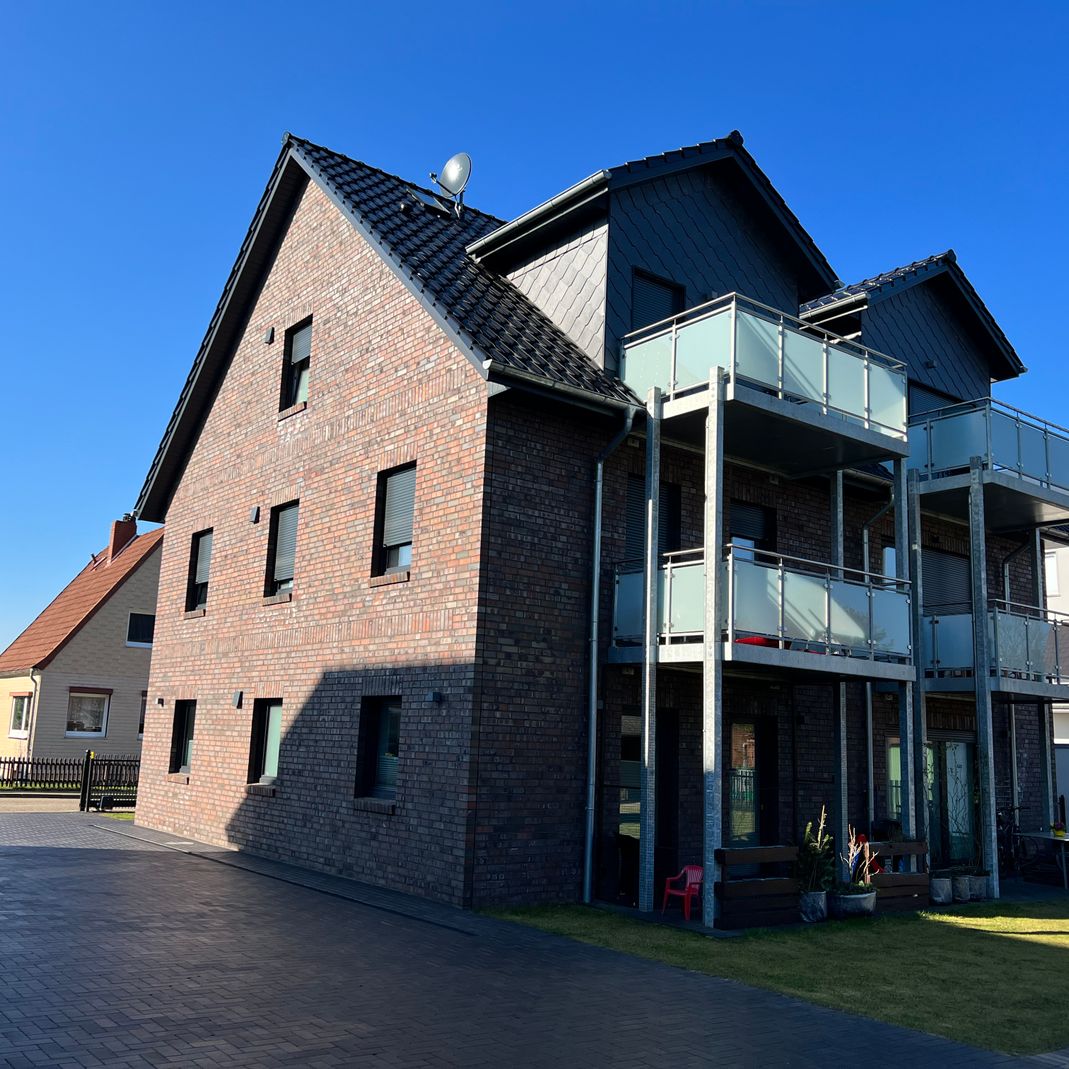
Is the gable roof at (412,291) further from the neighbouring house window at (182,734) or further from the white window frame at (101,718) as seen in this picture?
the white window frame at (101,718)

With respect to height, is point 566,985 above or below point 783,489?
below

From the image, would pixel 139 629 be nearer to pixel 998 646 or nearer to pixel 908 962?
pixel 998 646

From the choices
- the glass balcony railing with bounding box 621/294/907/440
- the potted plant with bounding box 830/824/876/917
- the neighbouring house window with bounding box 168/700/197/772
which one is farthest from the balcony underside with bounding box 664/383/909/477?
the neighbouring house window with bounding box 168/700/197/772

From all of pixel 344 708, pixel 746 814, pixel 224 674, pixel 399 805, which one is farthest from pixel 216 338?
pixel 746 814

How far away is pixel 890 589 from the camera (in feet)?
44.7

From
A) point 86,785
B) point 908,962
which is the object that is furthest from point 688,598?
point 86,785

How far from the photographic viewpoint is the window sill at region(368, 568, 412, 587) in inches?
514

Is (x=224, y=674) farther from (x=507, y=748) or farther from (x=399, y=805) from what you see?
(x=507, y=748)

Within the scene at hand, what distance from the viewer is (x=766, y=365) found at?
12.5 metres

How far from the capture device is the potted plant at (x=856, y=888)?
1169 centimetres

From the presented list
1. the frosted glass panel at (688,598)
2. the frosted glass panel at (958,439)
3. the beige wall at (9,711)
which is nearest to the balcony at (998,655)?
the frosted glass panel at (958,439)

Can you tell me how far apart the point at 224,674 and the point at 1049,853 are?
46.0 ft

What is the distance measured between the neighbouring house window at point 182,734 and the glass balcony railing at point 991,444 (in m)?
12.7

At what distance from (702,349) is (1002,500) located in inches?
260
